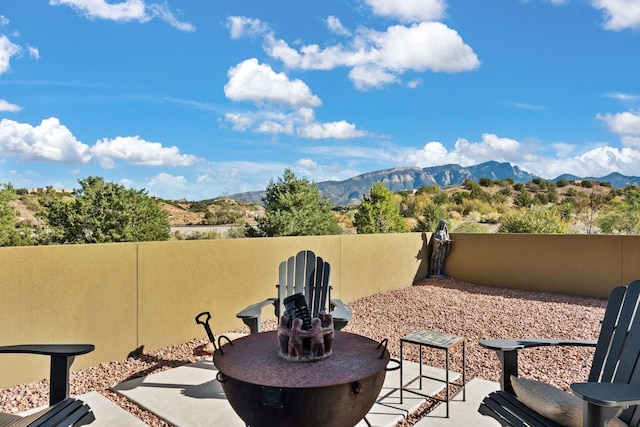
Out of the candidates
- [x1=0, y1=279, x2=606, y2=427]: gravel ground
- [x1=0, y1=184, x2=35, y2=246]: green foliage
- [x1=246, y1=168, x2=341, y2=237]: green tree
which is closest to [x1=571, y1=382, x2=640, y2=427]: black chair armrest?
[x1=0, y1=279, x2=606, y2=427]: gravel ground

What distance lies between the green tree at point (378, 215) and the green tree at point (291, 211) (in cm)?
193

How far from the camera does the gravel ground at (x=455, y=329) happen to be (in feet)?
9.90

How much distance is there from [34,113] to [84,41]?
4465mm

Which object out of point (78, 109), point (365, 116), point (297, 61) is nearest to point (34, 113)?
point (78, 109)

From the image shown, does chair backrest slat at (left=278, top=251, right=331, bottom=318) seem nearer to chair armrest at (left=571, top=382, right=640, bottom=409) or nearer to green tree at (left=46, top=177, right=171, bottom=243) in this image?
chair armrest at (left=571, top=382, right=640, bottom=409)

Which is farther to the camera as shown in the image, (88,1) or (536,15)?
(536,15)

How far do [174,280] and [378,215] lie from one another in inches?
380

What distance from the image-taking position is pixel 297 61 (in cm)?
1529

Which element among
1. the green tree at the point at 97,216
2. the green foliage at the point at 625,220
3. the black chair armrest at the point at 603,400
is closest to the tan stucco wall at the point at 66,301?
the black chair armrest at the point at 603,400

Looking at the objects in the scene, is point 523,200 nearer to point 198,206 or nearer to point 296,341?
point 198,206

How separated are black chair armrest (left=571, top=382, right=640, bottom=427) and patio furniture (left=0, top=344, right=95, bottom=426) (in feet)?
6.10

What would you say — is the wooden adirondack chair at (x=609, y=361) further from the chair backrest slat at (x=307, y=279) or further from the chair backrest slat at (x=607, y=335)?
the chair backrest slat at (x=307, y=279)

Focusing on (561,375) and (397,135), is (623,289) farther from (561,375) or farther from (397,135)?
(397,135)

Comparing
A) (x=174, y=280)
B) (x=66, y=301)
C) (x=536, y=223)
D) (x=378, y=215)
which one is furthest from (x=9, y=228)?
(x=536, y=223)
